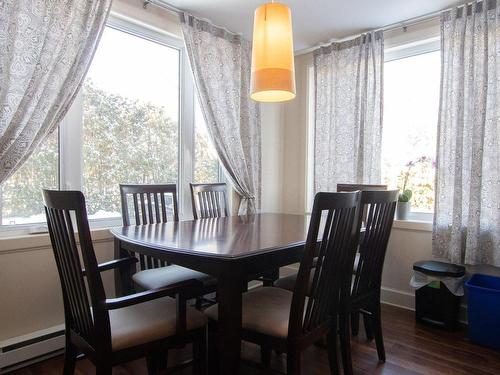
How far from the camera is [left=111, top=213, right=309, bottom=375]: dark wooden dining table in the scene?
1.28 m

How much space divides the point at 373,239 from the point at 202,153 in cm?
183

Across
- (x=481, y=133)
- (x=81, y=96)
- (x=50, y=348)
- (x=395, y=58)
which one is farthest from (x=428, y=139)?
(x=50, y=348)

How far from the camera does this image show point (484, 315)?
222 centimetres

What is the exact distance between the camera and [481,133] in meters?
2.44

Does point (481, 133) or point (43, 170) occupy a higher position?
point (481, 133)

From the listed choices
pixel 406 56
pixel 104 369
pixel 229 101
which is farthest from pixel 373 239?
pixel 406 56

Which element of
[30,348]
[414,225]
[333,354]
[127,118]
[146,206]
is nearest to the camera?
[333,354]

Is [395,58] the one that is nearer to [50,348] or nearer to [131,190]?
[131,190]

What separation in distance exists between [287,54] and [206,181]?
5.21 feet

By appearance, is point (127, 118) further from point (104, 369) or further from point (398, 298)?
point (398, 298)

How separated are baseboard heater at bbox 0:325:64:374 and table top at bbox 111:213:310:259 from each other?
81cm

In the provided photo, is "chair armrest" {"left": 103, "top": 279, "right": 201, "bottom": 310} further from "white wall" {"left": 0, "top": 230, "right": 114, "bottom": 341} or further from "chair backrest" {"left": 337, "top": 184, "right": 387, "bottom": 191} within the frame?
"chair backrest" {"left": 337, "top": 184, "right": 387, "bottom": 191}

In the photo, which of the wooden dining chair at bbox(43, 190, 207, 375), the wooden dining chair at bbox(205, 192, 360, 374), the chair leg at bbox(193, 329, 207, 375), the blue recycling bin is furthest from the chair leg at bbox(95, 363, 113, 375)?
the blue recycling bin

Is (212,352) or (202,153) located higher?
(202,153)
